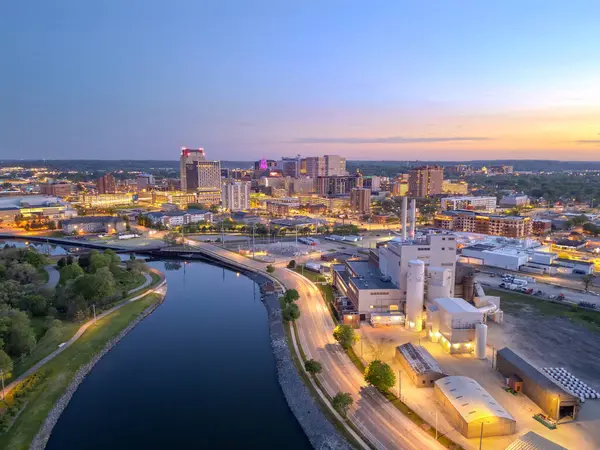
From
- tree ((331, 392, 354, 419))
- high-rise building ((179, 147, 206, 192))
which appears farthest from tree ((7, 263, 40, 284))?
high-rise building ((179, 147, 206, 192))

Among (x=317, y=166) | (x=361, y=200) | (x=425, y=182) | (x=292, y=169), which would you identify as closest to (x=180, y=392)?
(x=361, y=200)

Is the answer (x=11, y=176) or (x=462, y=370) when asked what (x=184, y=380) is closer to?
(x=462, y=370)

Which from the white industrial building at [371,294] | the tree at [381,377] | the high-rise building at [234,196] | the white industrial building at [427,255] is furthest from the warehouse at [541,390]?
the high-rise building at [234,196]

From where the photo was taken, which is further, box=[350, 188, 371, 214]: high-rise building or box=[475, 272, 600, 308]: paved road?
box=[350, 188, 371, 214]: high-rise building

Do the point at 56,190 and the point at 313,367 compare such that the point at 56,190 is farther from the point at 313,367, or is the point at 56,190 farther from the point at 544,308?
the point at 544,308

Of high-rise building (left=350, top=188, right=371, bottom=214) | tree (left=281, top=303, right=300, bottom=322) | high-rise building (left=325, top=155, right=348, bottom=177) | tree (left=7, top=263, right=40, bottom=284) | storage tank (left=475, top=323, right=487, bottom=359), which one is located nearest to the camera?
storage tank (left=475, top=323, right=487, bottom=359)

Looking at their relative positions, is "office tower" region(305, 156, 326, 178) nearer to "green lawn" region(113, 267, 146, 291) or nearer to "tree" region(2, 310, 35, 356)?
"green lawn" region(113, 267, 146, 291)

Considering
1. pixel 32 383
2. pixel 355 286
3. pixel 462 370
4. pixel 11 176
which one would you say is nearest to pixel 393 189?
pixel 355 286
